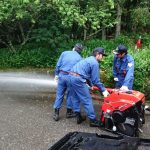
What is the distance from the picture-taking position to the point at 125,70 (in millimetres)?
10281

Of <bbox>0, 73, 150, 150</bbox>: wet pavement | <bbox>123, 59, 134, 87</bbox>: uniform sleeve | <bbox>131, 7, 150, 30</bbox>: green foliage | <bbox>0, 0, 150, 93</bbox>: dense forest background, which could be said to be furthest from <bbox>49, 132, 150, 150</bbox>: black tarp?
<bbox>131, 7, 150, 30</bbox>: green foliage

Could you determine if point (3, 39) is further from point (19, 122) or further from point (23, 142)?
point (23, 142)

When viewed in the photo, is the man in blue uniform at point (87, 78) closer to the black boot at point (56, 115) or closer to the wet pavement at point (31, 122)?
the wet pavement at point (31, 122)

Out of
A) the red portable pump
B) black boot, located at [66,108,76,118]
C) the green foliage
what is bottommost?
black boot, located at [66,108,76,118]

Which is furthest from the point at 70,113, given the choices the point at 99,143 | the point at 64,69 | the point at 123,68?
the point at 99,143

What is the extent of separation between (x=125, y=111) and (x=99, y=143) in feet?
12.7

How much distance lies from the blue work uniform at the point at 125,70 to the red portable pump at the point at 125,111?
0.98 metres

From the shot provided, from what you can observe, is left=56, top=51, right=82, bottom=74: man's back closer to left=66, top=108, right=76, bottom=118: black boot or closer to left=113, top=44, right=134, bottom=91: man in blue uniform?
left=113, top=44, right=134, bottom=91: man in blue uniform

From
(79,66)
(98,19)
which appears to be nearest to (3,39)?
(98,19)

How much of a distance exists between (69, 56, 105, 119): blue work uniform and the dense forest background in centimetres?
329

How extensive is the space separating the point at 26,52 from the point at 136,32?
7.27 meters

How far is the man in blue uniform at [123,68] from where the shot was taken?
979 cm

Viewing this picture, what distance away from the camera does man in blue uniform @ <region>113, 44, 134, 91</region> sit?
32.1ft

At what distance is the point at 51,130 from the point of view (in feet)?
30.6
